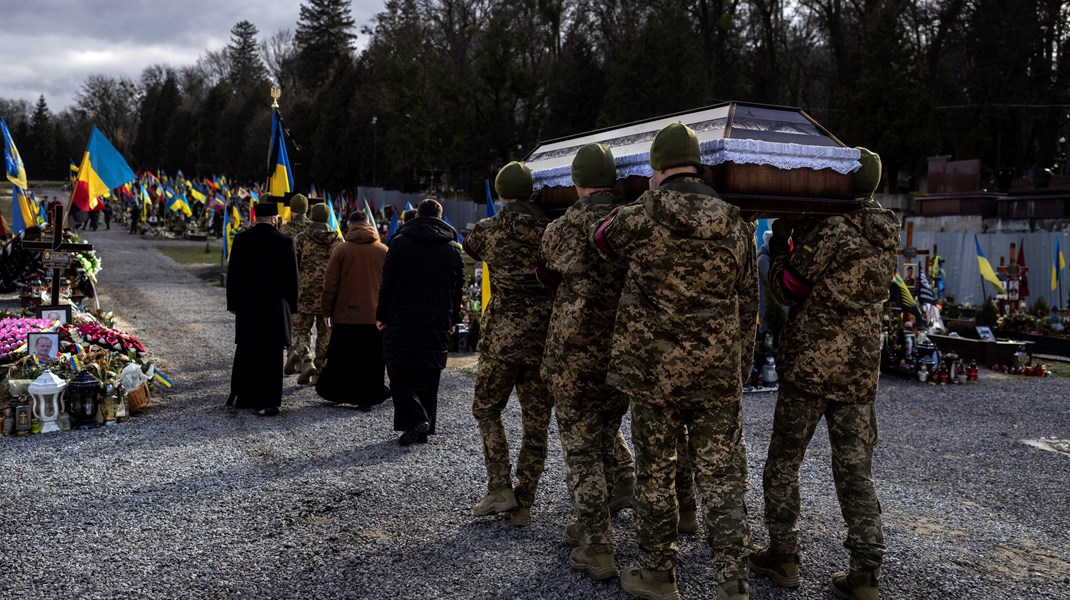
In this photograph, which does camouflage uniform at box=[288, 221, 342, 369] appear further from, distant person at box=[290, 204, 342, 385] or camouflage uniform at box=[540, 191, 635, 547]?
camouflage uniform at box=[540, 191, 635, 547]

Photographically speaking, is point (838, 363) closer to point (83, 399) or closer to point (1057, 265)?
point (83, 399)

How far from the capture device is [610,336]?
3.96m

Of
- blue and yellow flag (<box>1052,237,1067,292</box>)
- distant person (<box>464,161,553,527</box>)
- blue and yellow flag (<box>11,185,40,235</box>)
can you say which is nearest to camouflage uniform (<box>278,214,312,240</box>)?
blue and yellow flag (<box>11,185,40,235</box>)

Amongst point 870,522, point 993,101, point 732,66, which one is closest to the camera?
point 870,522

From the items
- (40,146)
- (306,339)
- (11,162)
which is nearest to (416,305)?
(306,339)

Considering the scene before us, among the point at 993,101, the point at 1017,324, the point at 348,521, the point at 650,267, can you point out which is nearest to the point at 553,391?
the point at 650,267

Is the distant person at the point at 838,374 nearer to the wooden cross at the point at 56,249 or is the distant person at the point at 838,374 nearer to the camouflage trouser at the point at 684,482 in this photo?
the camouflage trouser at the point at 684,482

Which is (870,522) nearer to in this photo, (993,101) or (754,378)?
(754,378)

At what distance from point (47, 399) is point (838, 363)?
5.81 m

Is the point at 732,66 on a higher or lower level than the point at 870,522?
higher

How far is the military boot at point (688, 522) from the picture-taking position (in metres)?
4.51

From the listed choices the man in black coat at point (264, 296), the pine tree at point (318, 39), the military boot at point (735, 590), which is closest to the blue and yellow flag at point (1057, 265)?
the man in black coat at point (264, 296)

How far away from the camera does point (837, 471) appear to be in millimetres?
3855

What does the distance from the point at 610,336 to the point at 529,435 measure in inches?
36.2
